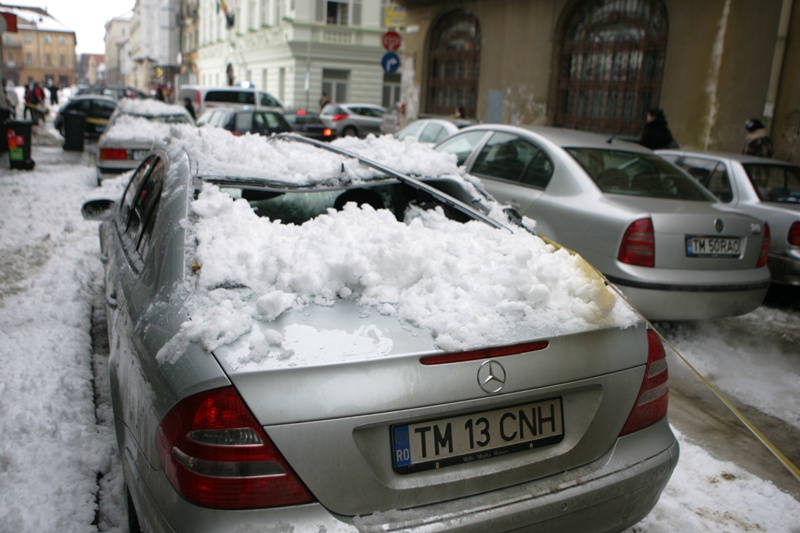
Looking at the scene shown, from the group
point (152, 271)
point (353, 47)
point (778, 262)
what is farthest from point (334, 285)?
point (353, 47)

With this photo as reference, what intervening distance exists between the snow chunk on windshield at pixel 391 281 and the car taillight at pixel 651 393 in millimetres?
144

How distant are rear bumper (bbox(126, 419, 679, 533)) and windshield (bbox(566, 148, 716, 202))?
10.7 ft

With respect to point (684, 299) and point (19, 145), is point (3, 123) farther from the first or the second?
point (684, 299)

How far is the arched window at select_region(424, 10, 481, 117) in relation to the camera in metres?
16.9

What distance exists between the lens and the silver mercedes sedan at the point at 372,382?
1.65 m

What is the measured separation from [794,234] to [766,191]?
823 millimetres

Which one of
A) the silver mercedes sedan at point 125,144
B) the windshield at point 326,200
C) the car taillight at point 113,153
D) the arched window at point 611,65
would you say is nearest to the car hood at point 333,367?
the windshield at point 326,200

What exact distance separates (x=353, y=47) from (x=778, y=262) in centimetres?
3043

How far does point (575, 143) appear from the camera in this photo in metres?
5.58

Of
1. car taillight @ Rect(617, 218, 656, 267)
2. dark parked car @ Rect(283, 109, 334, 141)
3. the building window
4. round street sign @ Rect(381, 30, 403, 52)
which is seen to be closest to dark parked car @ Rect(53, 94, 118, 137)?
dark parked car @ Rect(283, 109, 334, 141)

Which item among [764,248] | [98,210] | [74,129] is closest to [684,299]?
[764,248]

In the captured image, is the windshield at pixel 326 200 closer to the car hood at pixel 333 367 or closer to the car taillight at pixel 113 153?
the car hood at pixel 333 367

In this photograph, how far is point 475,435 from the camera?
1.83 metres

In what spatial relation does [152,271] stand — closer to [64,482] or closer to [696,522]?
[64,482]
